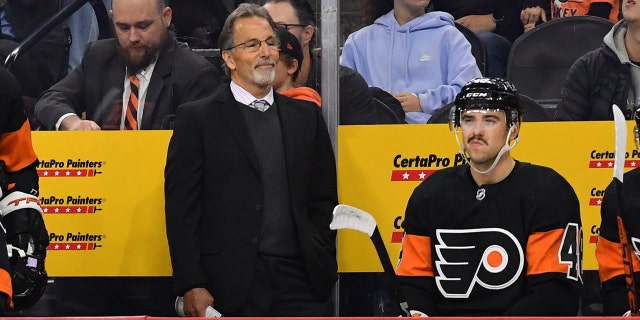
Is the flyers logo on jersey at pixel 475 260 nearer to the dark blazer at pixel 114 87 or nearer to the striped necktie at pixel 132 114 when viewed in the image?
the dark blazer at pixel 114 87

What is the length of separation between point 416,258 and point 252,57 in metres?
0.95

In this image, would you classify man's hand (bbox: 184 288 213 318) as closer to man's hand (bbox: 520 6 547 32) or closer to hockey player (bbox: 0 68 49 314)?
hockey player (bbox: 0 68 49 314)

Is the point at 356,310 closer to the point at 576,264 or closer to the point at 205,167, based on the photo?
the point at 205,167

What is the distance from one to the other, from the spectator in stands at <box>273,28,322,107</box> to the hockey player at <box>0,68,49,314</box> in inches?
41.9

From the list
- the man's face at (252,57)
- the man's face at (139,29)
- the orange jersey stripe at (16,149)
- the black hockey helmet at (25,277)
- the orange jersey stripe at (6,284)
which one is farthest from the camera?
the man's face at (139,29)

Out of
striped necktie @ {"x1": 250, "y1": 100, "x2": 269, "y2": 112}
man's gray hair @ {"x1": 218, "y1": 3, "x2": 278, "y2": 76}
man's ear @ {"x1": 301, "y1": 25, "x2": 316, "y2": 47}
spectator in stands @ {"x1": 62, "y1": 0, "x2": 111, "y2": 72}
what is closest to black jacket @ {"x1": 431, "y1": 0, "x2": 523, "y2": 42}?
man's ear @ {"x1": 301, "y1": 25, "x2": 316, "y2": 47}

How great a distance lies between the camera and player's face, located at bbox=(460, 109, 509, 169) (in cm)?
356

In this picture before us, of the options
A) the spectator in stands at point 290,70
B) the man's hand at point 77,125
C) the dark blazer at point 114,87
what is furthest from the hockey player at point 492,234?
the man's hand at point 77,125

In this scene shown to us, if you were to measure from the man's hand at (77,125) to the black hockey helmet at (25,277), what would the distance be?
Answer: 0.99m

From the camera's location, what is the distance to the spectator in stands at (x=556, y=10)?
14.4 feet

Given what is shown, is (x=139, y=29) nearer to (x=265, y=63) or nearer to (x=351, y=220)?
(x=265, y=63)

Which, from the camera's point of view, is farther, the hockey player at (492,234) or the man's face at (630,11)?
the man's face at (630,11)

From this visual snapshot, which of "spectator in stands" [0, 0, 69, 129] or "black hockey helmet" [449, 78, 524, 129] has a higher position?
"spectator in stands" [0, 0, 69, 129]

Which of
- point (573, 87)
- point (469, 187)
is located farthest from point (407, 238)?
point (573, 87)
